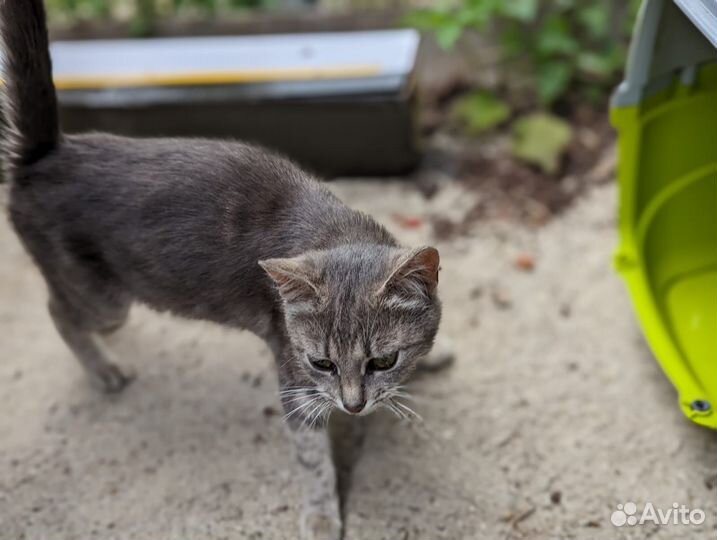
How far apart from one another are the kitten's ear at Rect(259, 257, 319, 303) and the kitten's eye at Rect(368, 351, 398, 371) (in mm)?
252

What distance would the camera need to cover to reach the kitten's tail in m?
2.34

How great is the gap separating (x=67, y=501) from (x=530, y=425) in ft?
5.51

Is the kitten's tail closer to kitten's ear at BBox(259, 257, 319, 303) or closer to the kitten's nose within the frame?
kitten's ear at BBox(259, 257, 319, 303)

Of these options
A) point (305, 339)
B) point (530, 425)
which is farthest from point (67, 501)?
point (530, 425)

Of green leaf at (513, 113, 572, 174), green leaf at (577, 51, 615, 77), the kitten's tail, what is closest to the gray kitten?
the kitten's tail

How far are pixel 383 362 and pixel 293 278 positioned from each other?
0.36m

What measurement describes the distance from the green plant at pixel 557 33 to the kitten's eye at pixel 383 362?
2171mm

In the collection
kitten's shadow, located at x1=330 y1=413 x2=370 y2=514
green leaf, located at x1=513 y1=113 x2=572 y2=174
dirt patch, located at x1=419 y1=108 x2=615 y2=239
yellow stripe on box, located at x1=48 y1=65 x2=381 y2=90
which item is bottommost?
kitten's shadow, located at x1=330 y1=413 x2=370 y2=514

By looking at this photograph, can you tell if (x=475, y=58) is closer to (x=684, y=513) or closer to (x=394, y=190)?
(x=394, y=190)

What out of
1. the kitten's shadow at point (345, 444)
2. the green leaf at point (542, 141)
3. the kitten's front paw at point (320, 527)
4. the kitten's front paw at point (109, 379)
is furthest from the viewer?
the green leaf at point (542, 141)

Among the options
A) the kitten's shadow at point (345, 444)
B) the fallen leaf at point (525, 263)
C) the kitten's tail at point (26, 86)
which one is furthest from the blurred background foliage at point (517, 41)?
the kitten's tail at point (26, 86)

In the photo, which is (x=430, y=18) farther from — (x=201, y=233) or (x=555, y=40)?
(x=201, y=233)

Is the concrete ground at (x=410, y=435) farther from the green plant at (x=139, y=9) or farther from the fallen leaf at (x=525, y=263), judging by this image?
the green plant at (x=139, y=9)

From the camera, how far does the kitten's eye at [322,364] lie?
7.26 feet
